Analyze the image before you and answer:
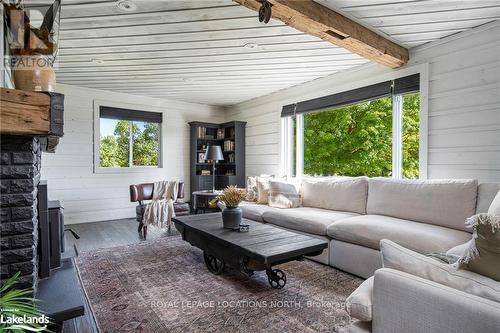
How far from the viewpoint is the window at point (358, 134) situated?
3471 millimetres

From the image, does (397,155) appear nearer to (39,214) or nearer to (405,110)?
(405,110)

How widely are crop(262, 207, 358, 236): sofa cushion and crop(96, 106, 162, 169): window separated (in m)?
3.14

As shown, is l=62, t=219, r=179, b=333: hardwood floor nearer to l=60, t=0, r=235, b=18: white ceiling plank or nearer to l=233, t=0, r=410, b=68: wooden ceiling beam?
l=60, t=0, r=235, b=18: white ceiling plank

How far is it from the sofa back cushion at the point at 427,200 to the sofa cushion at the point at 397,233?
101mm

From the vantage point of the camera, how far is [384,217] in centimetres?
288

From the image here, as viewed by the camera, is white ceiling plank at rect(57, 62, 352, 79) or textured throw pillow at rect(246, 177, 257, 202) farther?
textured throw pillow at rect(246, 177, 257, 202)

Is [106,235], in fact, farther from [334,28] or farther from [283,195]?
[334,28]

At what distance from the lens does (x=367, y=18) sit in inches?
103

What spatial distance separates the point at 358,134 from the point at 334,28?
2.20 m

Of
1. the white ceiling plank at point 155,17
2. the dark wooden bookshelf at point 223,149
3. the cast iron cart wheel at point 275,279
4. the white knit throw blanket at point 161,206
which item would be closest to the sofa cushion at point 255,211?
the white knit throw blanket at point 161,206

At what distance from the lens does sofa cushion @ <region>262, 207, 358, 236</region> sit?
2.99 metres

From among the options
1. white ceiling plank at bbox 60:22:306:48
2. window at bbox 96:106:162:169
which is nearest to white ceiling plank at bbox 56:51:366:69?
white ceiling plank at bbox 60:22:306:48

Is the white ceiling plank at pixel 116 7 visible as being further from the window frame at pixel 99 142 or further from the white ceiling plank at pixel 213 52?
the window frame at pixel 99 142

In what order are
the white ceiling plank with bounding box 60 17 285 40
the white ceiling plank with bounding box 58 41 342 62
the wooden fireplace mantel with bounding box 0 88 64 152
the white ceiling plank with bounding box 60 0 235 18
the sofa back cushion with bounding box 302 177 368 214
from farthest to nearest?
the sofa back cushion with bounding box 302 177 368 214 → the white ceiling plank with bounding box 58 41 342 62 → the white ceiling plank with bounding box 60 17 285 40 → the white ceiling plank with bounding box 60 0 235 18 → the wooden fireplace mantel with bounding box 0 88 64 152
